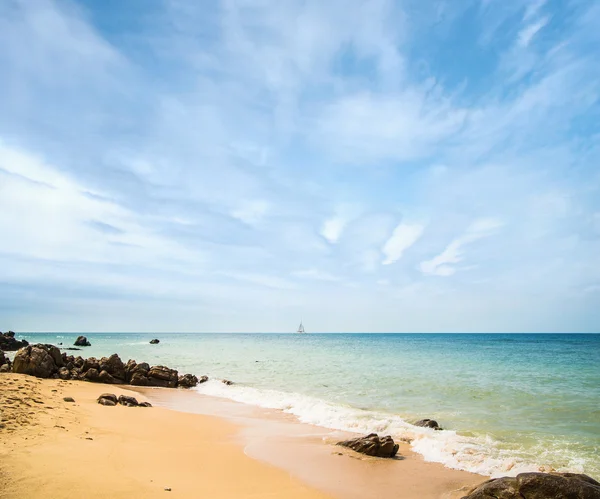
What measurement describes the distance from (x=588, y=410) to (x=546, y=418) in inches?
120

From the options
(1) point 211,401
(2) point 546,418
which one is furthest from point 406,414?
(1) point 211,401

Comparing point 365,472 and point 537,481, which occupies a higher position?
point 537,481

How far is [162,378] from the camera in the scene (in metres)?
24.7

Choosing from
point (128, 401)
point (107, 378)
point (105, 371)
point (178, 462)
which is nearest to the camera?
point (178, 462)

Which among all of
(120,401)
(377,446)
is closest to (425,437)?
(377,446)

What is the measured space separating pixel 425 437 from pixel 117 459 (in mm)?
8576

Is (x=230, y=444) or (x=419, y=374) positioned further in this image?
(x=419, y=374)

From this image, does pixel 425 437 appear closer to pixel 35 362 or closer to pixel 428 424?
pixel 428 424

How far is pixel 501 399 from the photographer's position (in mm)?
18938

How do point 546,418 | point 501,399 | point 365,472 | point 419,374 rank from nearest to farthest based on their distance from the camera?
point 365,472
point 546,418
point 501,399
point 419,374

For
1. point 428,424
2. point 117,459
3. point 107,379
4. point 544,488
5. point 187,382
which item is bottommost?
point 187,382

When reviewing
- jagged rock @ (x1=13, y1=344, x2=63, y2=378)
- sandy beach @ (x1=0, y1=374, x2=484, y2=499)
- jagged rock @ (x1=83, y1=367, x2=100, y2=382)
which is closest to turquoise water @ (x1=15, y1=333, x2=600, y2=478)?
sandy beach @ (x1=0, y1=374, x2=484, y2=499)

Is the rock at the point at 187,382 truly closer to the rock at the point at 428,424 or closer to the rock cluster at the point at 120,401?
the rock cluster at the point at 120,401

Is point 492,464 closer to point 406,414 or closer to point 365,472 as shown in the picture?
point 365,472
